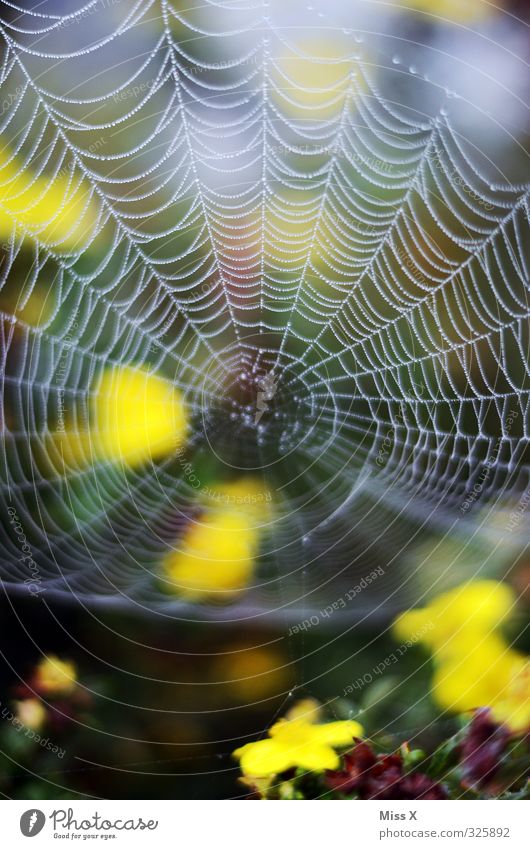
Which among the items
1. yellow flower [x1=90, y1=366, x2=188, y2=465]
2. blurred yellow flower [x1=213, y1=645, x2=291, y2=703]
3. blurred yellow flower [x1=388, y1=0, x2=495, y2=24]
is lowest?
blurred yellow flower [x1=213, y1=645, x2=291, y2=703]

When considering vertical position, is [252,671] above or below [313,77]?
below

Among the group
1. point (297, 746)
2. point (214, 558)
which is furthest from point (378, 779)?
point (214, 558)

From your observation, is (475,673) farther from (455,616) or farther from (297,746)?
(297,746)

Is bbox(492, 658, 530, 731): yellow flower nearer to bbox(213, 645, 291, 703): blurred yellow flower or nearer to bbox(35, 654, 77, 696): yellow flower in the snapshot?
bbox(213, 645, 291, 703): blurred yellow flower
